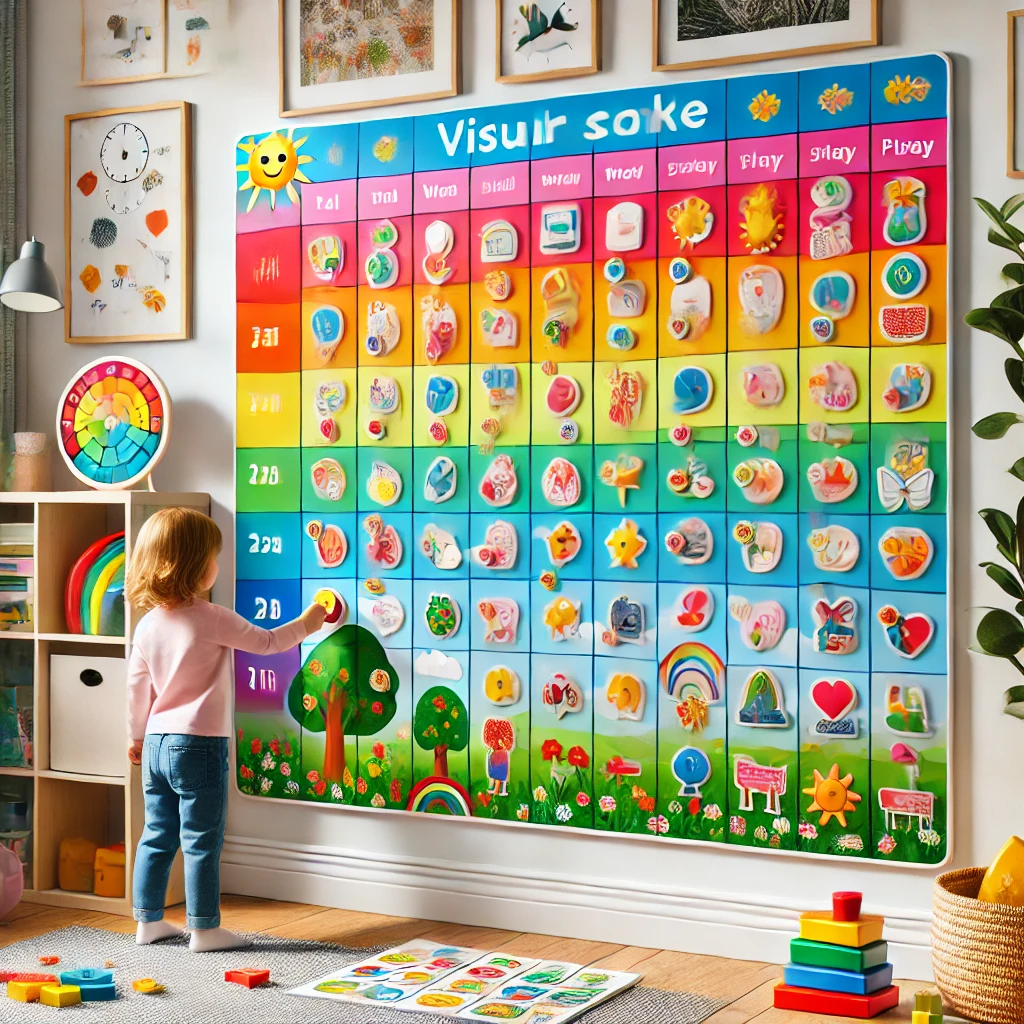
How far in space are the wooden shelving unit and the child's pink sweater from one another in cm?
18

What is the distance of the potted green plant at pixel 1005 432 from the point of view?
2381mm

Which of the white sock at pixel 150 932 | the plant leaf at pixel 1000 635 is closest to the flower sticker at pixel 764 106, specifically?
the plant leaf at pixel 1000 635

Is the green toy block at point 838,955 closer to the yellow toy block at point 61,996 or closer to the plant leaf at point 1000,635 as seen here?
the plant leaf at point 1000,635

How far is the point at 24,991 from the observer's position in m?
2.54

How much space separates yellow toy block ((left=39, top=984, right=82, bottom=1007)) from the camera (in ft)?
8.22

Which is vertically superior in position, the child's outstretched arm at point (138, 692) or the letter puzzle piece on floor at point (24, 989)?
the child's outstretched arm at point (138, 692)

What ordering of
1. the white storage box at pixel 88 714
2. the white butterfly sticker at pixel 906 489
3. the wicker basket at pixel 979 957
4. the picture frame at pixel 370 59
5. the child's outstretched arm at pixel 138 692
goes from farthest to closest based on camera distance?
1. the white storage box at pixel 88 714
2. the picture frame at pixel 370 59
3. the child's outstretched arm at pixel 138 692
4. the white butterfly sticker at pixel 906 489
5. the wicker basket at pixel 979 957

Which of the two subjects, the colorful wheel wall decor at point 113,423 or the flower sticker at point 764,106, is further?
the colorful wheel wall decor at point 113,423

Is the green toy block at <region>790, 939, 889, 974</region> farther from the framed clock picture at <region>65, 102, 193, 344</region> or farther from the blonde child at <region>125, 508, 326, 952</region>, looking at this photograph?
the framed clock picture at <region>65, 102, 193, 344</region>

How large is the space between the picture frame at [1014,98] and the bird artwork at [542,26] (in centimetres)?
91

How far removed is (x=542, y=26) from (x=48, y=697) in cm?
198

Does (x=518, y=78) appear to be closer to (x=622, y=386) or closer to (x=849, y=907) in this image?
(x=622, y=386)

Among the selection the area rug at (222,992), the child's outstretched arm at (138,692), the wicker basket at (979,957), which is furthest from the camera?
the child's outstretched arm at (138,692)

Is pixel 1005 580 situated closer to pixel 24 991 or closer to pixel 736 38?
pixel 736 38
